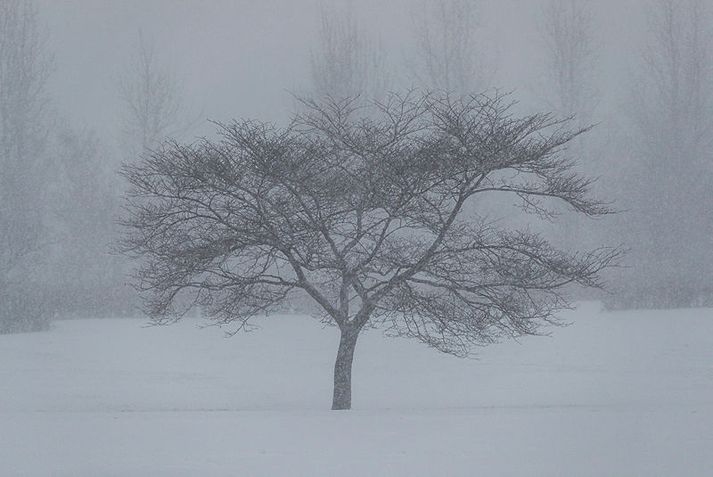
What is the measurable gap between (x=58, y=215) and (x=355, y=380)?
24.9m

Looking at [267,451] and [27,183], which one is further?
[27,183]

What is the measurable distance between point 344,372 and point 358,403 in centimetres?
214

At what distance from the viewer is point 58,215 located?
38375 millimetres

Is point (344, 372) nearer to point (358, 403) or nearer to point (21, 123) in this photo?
point (358, 403)

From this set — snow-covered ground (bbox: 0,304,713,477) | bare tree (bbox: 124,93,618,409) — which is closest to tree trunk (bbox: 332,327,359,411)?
bare tree (bbox: 124,93,618,409)

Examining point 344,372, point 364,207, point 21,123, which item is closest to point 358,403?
point 344,372

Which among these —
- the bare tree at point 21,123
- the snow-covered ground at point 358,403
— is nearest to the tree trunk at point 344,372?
the snow-covered ground at point 358,403

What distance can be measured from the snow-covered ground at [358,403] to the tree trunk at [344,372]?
81 centimetres

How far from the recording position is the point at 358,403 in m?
15.1

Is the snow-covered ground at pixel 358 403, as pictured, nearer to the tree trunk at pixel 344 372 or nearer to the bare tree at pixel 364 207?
the tree trunk at pixel 344 372

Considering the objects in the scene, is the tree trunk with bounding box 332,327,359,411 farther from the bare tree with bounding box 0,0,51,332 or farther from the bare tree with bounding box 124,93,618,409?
the bare tree with bounding box 0,0,51,332

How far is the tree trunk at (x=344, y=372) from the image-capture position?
1307 cm

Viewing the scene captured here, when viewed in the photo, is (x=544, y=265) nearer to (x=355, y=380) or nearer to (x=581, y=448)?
(x=581, y=448)

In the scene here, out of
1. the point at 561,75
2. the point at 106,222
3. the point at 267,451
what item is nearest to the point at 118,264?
the point at 106,222
